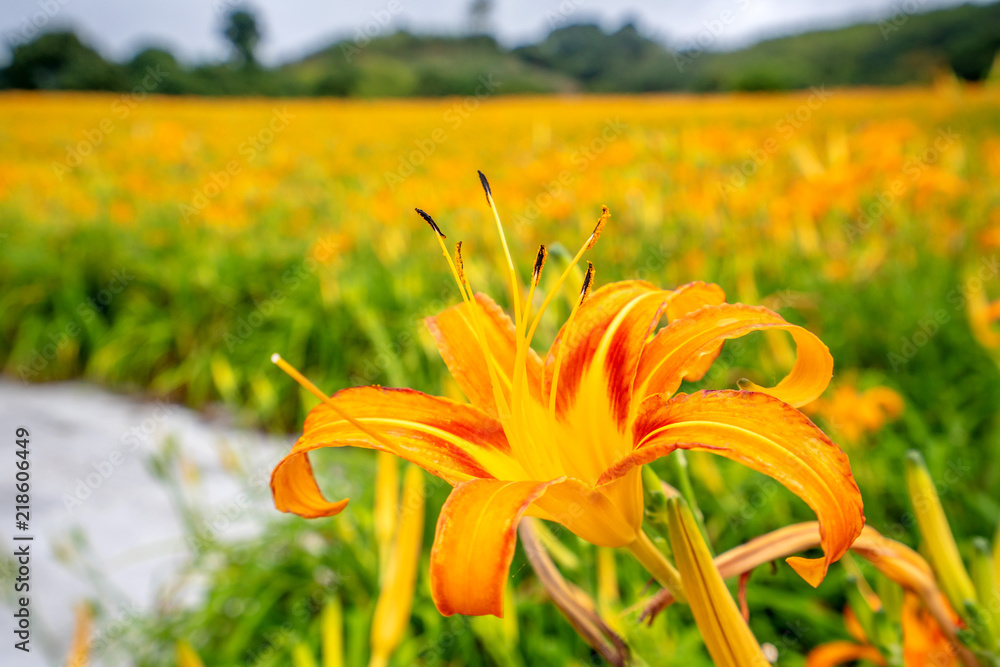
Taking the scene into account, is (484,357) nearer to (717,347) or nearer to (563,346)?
(563,346)

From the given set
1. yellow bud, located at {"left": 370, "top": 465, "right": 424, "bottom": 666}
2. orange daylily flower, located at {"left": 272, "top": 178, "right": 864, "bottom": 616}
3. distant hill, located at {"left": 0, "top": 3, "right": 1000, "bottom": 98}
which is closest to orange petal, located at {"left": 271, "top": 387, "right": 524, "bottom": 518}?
orange daylily flower, located at {"left": 272, "top": 178, "right": 864, "bottom": 616}

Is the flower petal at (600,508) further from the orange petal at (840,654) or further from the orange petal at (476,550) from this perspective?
the orange petal at (840,654)

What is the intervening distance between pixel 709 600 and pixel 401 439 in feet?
0.68

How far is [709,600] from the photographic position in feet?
1.19

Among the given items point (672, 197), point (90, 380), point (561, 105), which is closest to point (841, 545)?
point (672, 197)

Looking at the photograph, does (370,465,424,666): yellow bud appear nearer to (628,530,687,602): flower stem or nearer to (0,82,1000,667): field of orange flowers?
(0,82,1000,667): field of orange flowers

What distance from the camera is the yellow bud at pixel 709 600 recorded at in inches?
14.1

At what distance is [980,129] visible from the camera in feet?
16.5

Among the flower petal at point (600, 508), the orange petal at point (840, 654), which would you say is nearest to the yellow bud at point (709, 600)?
the flower petal at point (600, 508)

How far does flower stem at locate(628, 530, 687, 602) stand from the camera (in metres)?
0.41

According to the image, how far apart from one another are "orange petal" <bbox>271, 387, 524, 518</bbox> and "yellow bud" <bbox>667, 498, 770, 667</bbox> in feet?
0.42

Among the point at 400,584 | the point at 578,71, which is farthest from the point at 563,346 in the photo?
the point at 578,71

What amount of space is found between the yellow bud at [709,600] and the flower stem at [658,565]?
0.04m

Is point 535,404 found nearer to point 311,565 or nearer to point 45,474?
point 311,565
